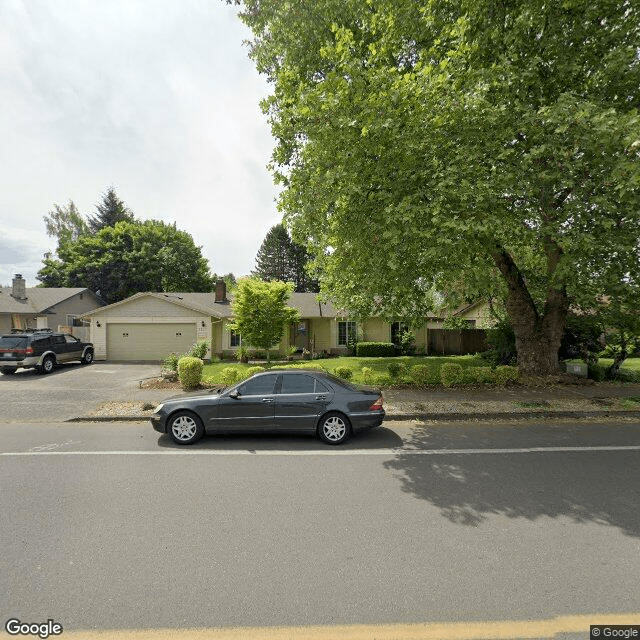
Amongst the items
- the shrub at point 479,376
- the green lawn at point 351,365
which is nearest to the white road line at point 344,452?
the shrub at point 479,376

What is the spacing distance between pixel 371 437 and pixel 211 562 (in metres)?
4.38

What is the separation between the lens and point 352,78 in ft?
25.0

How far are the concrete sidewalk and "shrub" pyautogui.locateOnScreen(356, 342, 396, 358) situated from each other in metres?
11.3

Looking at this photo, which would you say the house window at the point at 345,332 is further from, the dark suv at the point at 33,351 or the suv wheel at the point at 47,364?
the suv wheel at the point at 47,364

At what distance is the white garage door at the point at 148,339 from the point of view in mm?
20875

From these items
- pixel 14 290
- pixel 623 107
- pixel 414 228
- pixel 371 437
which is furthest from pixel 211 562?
pixel 14 290

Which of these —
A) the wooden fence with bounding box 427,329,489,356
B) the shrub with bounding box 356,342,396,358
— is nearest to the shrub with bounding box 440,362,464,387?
the shrub with bounding box 356,342,396,358

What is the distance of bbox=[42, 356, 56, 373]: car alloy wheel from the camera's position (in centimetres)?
1598

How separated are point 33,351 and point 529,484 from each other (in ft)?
Answer: 62.0

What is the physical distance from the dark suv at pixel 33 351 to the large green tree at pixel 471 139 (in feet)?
46.4

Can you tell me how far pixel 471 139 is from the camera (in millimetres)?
7555

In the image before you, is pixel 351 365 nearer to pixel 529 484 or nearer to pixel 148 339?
pixel 148 339

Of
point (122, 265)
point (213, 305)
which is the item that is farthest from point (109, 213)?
point (213, 305)

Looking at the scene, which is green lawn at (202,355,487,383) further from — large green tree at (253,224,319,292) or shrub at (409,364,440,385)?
large green tree at (253,224,319,292)
